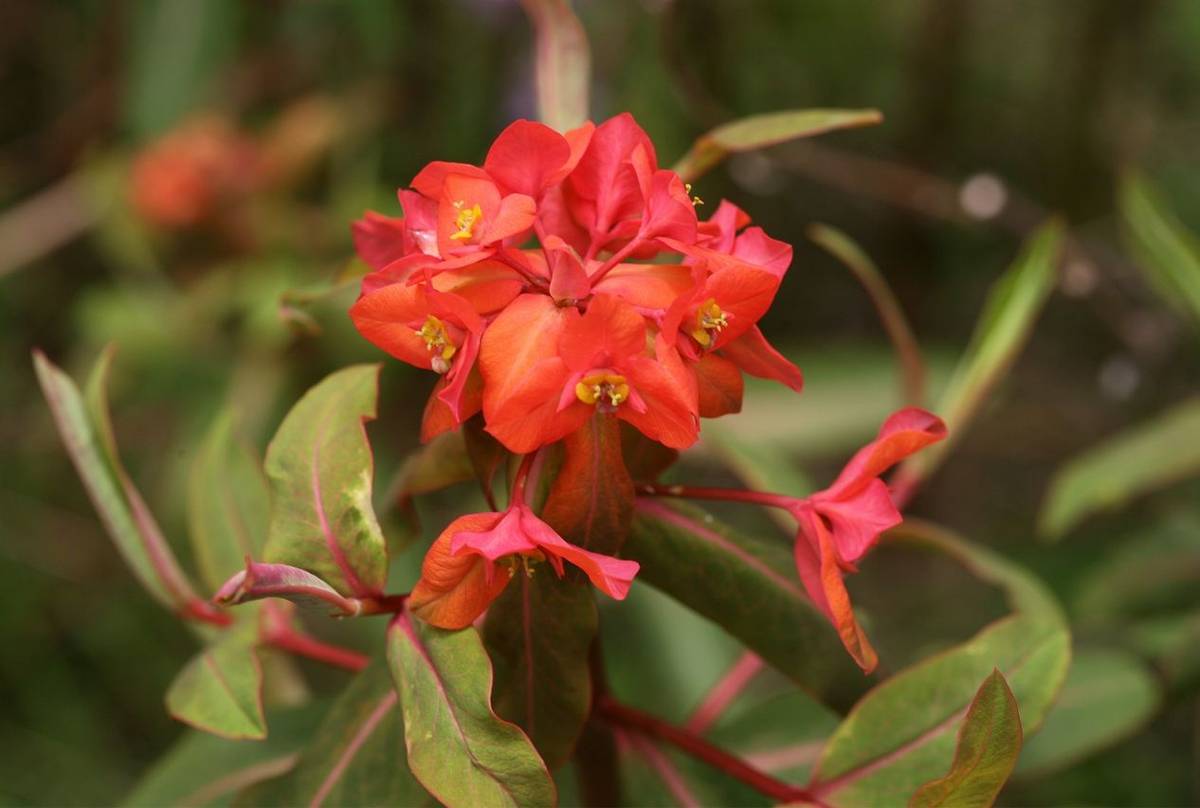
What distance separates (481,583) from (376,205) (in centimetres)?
144

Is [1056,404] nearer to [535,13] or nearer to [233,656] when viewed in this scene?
[535,13]

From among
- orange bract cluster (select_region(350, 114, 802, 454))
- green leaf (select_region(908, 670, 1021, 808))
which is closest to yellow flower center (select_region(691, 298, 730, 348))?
orange bract cluster (select_region(350, 114, 802, 454))

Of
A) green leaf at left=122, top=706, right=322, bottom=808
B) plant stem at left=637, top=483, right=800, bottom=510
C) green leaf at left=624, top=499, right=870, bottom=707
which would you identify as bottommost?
green leaf at left=122, top=706, right=322, bottom=808

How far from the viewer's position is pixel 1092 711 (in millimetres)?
993

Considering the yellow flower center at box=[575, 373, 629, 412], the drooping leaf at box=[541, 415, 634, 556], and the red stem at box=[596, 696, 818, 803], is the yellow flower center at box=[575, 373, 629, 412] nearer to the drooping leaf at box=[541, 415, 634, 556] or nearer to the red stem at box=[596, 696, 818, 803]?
the drooping leaf at box=[541, 415, 634, 556]

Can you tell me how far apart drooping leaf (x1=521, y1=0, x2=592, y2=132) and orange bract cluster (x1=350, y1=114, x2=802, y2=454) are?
0.21 metres

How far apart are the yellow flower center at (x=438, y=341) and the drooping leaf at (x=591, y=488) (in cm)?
7

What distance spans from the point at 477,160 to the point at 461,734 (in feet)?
5.30

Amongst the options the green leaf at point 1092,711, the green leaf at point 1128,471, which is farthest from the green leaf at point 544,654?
the green leaf at point 1128,471

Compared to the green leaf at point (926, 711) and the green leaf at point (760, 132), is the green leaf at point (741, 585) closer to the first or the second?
the green leaf at point (926, 711)

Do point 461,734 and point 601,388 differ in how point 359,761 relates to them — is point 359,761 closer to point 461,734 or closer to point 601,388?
point 461,734

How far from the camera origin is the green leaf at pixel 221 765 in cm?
83

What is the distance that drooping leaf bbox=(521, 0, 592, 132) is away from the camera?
32.6 inches

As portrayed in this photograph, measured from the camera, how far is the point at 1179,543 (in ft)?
4.58
